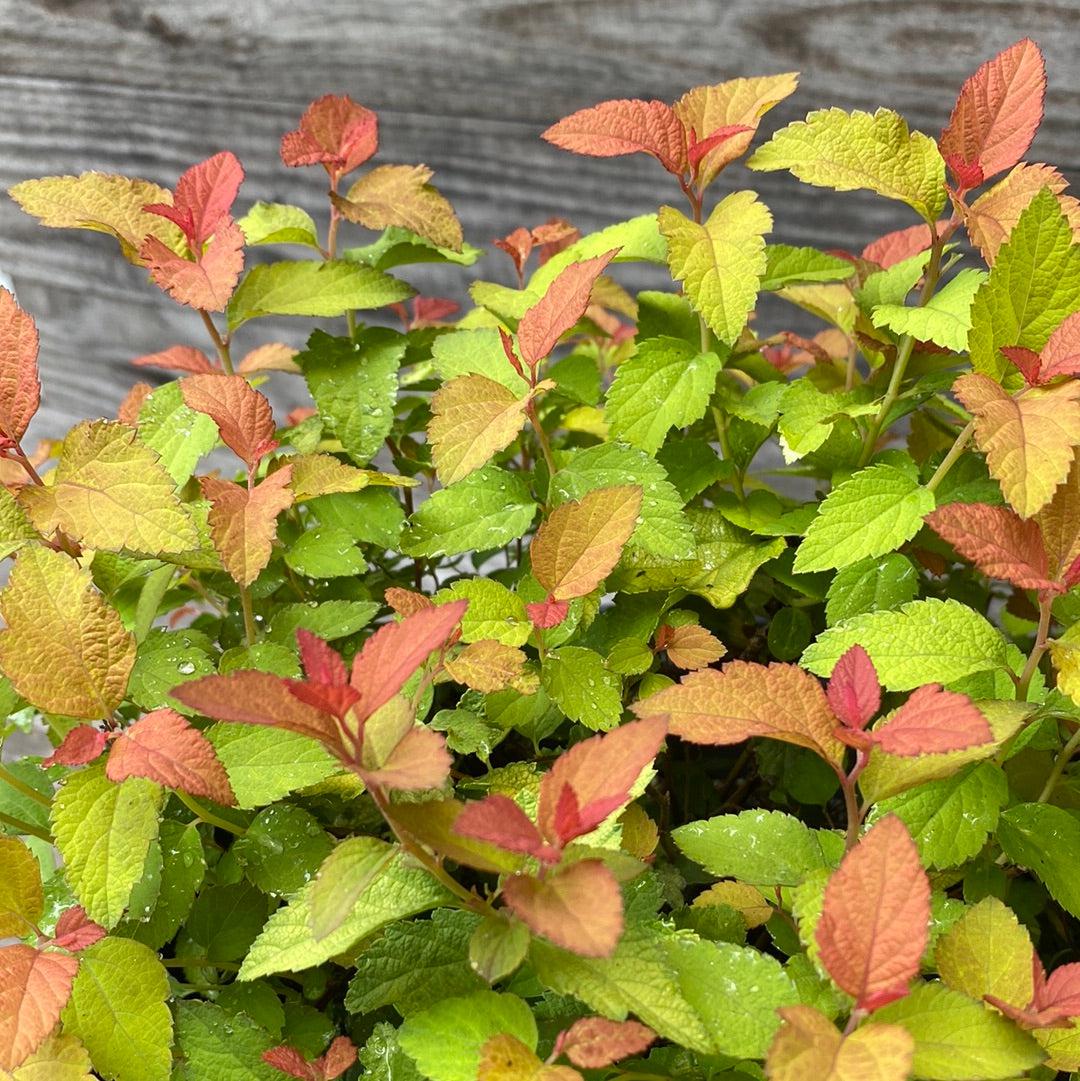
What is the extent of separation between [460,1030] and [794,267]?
0.45 m

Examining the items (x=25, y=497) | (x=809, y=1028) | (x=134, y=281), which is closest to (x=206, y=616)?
(x=25, y=497)

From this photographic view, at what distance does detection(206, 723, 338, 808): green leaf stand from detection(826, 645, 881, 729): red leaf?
0.70 ft

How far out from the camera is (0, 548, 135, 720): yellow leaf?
17.9 inches

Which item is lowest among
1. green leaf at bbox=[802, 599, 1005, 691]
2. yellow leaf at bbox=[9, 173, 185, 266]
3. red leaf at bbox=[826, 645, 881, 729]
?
green leaf at bbox=[802, 599, 1005, 691]

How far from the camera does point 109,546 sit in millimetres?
469

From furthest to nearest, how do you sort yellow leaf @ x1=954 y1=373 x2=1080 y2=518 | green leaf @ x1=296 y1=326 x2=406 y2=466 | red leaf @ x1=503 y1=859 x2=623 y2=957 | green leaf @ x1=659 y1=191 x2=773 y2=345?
green leaf @ x1=296 y1=326 x2=406 y2=466 < green leaf @ x1=659 y1=191 x2=773 y2=345 < yellow leaf @ x1=954 y1=373 x2=1080 y2=518 < red leaf @ x1=503 y1=859 x2=623 y2=957

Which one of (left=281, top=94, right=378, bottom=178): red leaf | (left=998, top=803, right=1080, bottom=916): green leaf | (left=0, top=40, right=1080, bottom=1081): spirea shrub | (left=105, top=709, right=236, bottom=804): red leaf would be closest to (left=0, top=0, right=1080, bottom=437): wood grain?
(left=0, top=40, right=1080, bottom=1081): spirea shrub

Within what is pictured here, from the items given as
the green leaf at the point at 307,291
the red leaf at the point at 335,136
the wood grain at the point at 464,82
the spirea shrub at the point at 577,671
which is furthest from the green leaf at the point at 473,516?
the wood grain at the point at 464,82

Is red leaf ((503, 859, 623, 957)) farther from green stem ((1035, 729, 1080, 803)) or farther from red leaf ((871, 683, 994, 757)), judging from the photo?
green stem ((1035, 729, 1080, 803))

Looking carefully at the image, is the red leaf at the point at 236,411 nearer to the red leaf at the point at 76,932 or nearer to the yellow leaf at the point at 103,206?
the yellow leaf at the point at 103,206

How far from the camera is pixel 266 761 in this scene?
1.54 feet

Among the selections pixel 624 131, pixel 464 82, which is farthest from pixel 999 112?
pixel 464 82

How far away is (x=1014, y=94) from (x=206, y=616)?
22.4 inches

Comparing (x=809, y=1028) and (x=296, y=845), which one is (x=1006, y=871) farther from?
(x=296, y=845)
